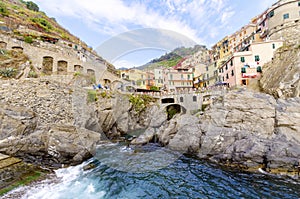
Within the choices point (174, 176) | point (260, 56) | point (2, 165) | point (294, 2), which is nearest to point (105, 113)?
point (2, 165)

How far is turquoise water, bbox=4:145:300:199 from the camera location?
7566 mm

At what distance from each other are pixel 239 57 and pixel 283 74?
23.2ft

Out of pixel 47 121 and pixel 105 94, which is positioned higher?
pixel 105 94

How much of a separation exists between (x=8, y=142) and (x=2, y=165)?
1.91 meters

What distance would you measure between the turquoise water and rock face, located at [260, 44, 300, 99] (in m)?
12.9

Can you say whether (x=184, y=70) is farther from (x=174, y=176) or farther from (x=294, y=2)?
(x=174, y=176)

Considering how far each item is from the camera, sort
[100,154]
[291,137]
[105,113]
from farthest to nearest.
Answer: [105,113]
[100,154]
[291,137]

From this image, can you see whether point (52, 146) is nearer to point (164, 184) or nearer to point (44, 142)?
point (44, 142)

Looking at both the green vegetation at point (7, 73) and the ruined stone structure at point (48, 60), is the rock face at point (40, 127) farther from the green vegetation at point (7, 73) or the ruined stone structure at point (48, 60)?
the ruined stone structure at point (48, 60)

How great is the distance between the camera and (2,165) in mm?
8758

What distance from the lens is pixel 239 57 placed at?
2480cm

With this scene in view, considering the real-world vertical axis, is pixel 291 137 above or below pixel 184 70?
below

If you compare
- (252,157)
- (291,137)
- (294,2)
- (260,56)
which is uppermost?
(294,2)

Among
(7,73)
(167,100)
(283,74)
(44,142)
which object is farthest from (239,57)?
(7,73)
